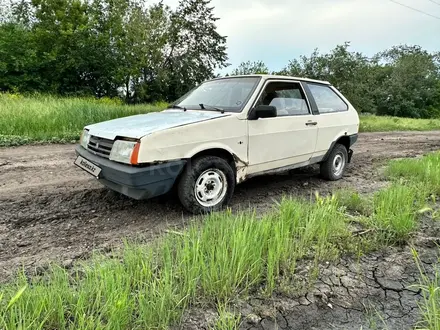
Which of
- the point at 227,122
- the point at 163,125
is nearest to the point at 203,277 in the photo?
the point at 163,125

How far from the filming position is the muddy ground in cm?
275

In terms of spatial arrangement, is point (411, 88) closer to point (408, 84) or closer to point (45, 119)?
point (408, 84)

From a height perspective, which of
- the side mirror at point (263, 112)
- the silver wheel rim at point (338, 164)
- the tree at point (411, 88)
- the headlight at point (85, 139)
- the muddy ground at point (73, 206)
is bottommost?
the muddy ground at point (73, 206)

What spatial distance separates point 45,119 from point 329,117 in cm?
720

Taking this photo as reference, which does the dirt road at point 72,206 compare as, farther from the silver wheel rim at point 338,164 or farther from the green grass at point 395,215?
the green grass at point 395,215

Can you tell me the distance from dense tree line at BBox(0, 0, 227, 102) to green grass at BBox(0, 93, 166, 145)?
888cm

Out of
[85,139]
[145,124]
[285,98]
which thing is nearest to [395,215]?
[285,98]

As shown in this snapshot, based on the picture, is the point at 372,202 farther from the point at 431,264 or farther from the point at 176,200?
the point at 176,200

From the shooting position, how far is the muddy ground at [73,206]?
108 inches

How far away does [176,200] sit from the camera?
3.96m

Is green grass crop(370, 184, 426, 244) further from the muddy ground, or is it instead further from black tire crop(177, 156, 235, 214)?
black tire crop(177, 156, 235, 214)

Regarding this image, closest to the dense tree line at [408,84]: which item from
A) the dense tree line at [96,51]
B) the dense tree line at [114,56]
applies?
the dense tree line at [114,56]

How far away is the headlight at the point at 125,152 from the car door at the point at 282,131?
145 centimetres

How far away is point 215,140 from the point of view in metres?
3.47
